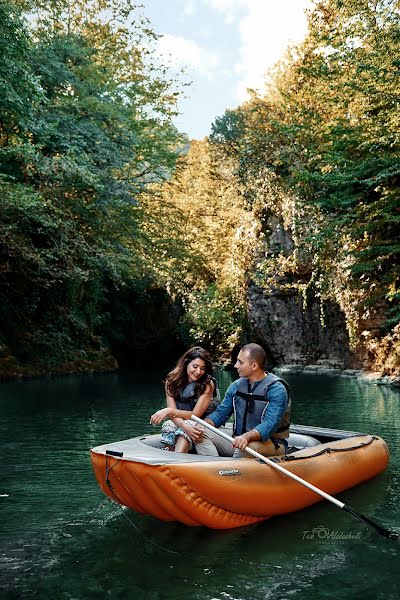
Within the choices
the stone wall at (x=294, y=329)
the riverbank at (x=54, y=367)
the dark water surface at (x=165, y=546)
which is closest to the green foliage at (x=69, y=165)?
the riverbank at (x=54, y=367)

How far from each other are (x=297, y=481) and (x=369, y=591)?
4.23 ft

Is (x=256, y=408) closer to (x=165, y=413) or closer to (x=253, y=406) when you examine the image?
(x=253, y=406)

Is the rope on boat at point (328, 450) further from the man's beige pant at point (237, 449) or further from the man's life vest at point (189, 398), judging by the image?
the man's life vest at point (189, 398)

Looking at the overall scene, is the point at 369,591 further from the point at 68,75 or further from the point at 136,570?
the point at 68,75

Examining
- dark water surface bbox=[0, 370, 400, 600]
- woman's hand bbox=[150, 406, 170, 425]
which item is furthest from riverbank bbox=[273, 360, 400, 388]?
woman's hand bbox=[150, 406, 170, 425]

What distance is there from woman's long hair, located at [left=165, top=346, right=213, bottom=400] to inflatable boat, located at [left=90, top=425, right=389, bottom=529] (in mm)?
600

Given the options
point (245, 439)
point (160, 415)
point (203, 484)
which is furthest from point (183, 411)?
point (203, 484)

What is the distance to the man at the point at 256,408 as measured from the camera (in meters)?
5.44

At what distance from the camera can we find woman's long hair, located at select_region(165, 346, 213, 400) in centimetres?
593

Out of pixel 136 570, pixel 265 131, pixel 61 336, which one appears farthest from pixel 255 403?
pixel 265 131

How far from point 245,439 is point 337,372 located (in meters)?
16.2

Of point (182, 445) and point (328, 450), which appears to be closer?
point (182, 445)

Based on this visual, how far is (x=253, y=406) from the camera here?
560cm

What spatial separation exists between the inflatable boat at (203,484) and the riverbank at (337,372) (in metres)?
11.6
